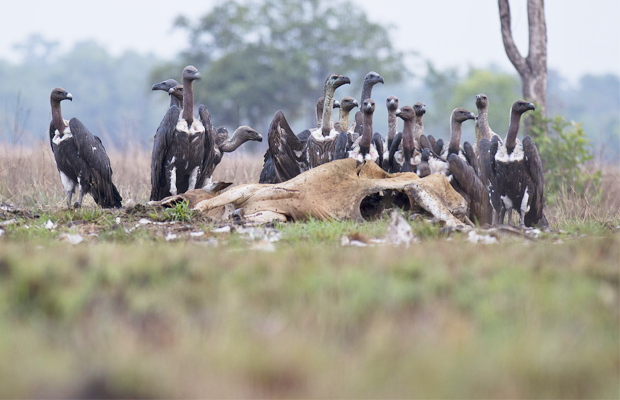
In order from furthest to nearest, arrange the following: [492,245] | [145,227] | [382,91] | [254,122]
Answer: [382,91] → [254,122] → [145,227] → [492,245]

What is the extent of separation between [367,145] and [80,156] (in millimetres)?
3457

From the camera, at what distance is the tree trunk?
1296cm

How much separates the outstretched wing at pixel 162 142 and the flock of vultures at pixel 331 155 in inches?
0.5

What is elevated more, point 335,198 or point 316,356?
point 335,198

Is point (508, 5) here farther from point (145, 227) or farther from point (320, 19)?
point (320, 19)

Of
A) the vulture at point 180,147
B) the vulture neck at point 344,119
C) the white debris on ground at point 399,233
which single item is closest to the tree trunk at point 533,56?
the vulture neck at point 344,119

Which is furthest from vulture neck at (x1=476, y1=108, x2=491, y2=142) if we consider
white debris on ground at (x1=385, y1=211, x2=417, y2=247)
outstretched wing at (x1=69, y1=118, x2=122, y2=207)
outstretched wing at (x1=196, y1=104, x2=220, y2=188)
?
white debris on ground at (x1=385, y1=211, x2=417, y2=247)

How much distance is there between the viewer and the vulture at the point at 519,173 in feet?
26.5

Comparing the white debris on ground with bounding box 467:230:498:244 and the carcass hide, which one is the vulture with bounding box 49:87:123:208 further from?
the white debris on ground with bounding box 467:230:498:244

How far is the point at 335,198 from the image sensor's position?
671cm

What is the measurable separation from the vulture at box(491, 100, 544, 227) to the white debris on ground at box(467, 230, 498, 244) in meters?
3.55

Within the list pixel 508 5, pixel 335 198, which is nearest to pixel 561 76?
pixel 508 5

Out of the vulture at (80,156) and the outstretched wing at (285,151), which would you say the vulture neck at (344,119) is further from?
the vulture at (80,156)

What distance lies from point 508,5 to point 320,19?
2980 cm
